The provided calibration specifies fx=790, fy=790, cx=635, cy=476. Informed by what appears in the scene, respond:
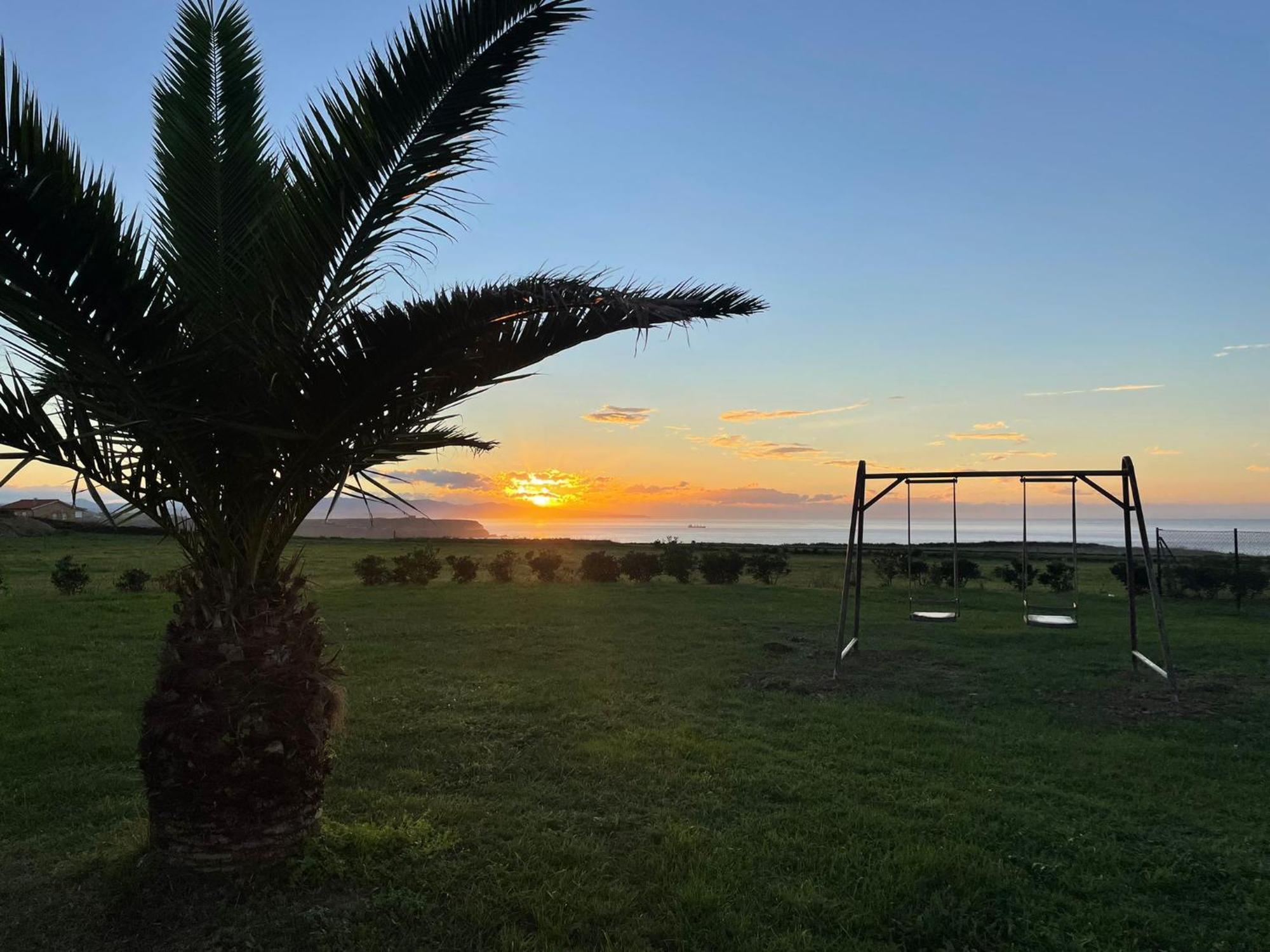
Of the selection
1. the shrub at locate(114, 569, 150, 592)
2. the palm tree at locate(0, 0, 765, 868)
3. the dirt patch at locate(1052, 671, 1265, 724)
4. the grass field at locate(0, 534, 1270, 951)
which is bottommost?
the grass field at locate(0, 534, 1270, 951)

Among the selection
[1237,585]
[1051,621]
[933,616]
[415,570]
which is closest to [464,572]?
[415,570]

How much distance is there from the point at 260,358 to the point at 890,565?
67.5 ft

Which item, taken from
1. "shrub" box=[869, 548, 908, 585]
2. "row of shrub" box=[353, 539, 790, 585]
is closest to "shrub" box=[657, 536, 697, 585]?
"row of shrub" box=[353, 539, 790, 585]

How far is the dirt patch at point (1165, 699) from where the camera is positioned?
743 cm

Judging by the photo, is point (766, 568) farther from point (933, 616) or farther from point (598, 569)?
point (933, 616)

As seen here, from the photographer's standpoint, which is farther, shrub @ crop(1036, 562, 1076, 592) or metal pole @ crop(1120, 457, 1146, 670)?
shrub @ crop(1036, 562, 1076, 592)

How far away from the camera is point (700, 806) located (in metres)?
4.99

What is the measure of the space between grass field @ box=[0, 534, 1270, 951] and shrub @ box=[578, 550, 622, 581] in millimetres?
10279

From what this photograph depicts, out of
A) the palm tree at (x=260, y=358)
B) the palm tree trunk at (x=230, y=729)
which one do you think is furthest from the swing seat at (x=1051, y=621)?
the palm tree trunk at (x=230, y=729)

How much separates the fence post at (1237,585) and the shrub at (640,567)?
501 inches

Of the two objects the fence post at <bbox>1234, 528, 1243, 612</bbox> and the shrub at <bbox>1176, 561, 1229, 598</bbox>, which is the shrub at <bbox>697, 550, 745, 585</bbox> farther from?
the fence post at <bbox>1234, 528, 1243, 612</bbox>

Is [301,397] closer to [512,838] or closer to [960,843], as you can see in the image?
[512,838]

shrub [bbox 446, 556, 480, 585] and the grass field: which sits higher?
shrub [bbox 446, 556, 480, 585]

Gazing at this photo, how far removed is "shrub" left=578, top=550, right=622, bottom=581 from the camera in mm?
21125
